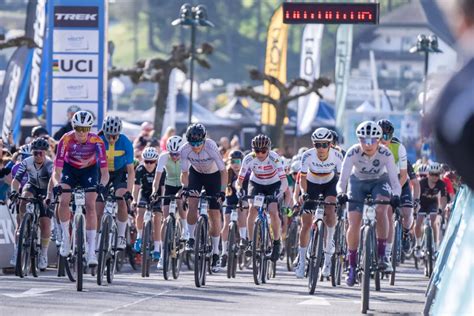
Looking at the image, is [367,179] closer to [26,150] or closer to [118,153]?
[118,153]

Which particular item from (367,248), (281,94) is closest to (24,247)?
(367,248)

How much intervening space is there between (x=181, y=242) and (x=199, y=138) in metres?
1.53

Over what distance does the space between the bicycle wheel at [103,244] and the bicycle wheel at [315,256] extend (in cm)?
216

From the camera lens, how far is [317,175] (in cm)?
1748

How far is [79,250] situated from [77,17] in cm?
1151

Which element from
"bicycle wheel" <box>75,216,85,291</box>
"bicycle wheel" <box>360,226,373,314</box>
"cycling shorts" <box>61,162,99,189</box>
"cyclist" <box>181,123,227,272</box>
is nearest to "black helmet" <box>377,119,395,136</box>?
"cyclist" <box>181,123,227,272</box>

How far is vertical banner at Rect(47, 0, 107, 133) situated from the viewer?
2492cm

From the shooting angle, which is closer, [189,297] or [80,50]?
[189,297]

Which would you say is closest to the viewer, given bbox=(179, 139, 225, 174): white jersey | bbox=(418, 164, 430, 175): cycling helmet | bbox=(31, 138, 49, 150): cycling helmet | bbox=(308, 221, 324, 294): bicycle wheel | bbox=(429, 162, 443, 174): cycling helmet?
bbox=(308, 221, 324, 294): bicycle wheel

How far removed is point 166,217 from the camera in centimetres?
1777

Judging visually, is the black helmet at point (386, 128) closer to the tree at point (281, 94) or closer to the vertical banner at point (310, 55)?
the tree at point (281, 94)

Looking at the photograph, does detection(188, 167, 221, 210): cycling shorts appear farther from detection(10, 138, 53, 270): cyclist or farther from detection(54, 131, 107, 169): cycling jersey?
detection(54, 131, 107, 169): cycling jersey

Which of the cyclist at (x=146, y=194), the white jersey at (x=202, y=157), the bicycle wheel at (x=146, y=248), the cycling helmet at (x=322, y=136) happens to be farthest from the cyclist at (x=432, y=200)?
the white jersey at (x=202, y=157)

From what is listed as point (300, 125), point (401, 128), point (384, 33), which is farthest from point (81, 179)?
point (384, 33)
